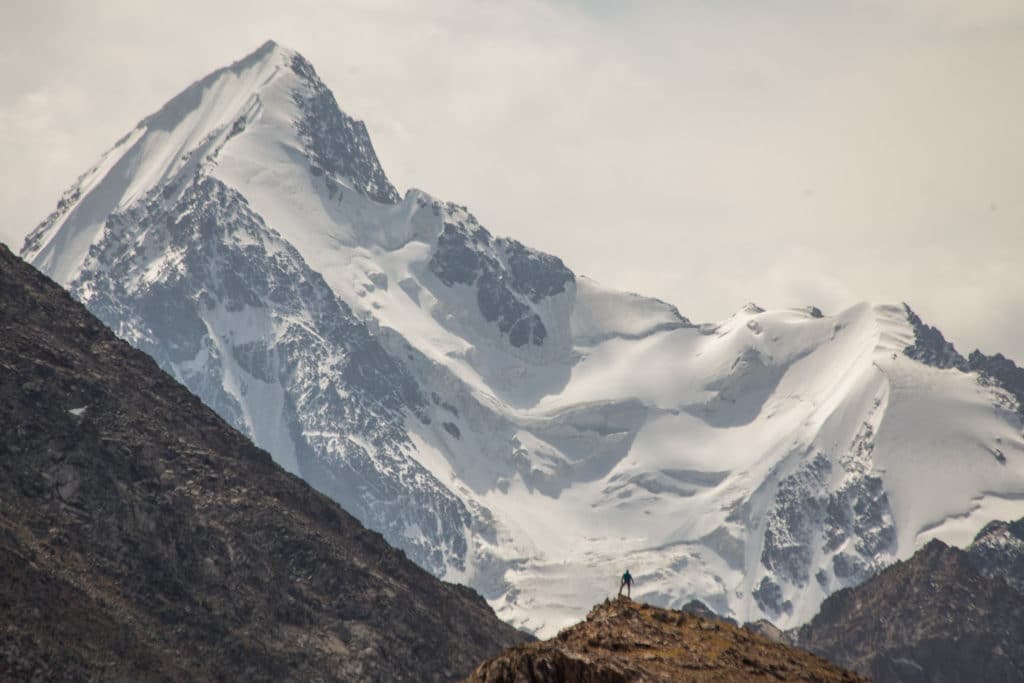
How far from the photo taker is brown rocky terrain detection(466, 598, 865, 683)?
343 ft

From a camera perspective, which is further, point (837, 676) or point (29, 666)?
point (29, 666)

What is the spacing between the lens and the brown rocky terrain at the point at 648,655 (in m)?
104

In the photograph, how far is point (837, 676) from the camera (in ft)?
387

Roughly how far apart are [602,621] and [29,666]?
97000 mm

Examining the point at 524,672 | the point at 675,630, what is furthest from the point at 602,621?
the point at 524,672

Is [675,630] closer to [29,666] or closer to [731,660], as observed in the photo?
[731,660]

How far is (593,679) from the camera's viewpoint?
104 m

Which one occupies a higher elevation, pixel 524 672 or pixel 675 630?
pixel 675 630

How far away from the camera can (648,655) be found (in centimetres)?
11038

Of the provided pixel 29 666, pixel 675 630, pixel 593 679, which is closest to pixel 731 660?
pixel 675 630

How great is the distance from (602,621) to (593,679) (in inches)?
523

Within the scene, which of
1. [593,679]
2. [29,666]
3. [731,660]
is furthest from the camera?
[29,666]

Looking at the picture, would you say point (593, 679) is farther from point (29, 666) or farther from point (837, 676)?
point (29, 666)

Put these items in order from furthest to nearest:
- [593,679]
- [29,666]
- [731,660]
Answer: [29,666] → [731,660] → [593,679]
